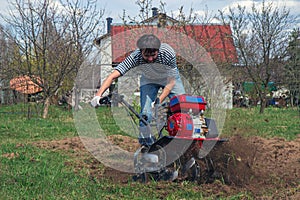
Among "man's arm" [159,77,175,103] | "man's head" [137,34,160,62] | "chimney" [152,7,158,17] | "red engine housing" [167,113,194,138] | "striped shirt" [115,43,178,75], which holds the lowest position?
"red engine housing" [167,113,194,138]

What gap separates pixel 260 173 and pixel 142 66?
180 centimetres

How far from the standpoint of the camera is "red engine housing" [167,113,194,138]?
14.6 feet

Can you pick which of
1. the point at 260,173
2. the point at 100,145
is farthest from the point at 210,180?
the point at 100,145

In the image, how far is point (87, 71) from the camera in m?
19.0

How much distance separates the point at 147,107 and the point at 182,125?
3.45ft

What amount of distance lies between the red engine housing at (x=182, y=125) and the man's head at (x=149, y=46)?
81 cm

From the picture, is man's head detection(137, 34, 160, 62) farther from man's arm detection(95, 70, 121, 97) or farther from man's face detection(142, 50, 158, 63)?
man's arm detection(95, 70, 121, 97)

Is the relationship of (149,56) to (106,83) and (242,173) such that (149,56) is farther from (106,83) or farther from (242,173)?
(242,173)

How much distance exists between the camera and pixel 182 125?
14.6ft

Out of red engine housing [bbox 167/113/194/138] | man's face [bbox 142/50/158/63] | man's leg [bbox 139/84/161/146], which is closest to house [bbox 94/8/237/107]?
man's leg [bbox 139/84/161/146]

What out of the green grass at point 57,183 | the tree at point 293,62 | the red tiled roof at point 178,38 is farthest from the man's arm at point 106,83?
the tree at point 293,62

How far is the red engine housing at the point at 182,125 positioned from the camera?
4441 millimetres

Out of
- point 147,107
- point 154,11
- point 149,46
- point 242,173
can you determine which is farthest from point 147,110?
point 154,11

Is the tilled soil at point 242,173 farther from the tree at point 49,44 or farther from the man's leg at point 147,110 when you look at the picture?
the tree at point 49,44
